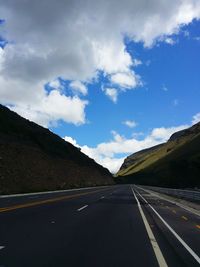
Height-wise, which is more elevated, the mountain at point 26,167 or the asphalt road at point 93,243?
the mountain at point 26,167

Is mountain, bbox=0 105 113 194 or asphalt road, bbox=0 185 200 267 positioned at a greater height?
mountain, bbox=0 105 113 194

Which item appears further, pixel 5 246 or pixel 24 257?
pixel 5 246

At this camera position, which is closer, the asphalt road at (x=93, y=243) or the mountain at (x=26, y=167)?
the asphalt road at (x=93, y=243)

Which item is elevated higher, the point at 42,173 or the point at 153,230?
the point at 42,173

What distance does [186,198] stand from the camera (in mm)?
35344

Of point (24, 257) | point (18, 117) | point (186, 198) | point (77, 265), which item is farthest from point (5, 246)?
point (18, 117)

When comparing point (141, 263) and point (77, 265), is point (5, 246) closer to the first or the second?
point (77, 265)

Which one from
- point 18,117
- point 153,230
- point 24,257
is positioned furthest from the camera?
point 18,117

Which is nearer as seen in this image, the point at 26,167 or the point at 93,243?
the point at 93,243

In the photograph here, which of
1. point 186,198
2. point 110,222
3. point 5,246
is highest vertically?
point 186,198

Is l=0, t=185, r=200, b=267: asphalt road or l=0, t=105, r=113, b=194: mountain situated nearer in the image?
l=0, t=185, r=200, b=267: asphalt road

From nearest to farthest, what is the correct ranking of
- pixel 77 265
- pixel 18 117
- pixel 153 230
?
pixel 77 265 → pixel 153 230 → pixel 18 117

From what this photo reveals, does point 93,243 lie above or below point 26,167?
below

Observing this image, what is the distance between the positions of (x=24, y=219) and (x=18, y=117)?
85.0 meters
